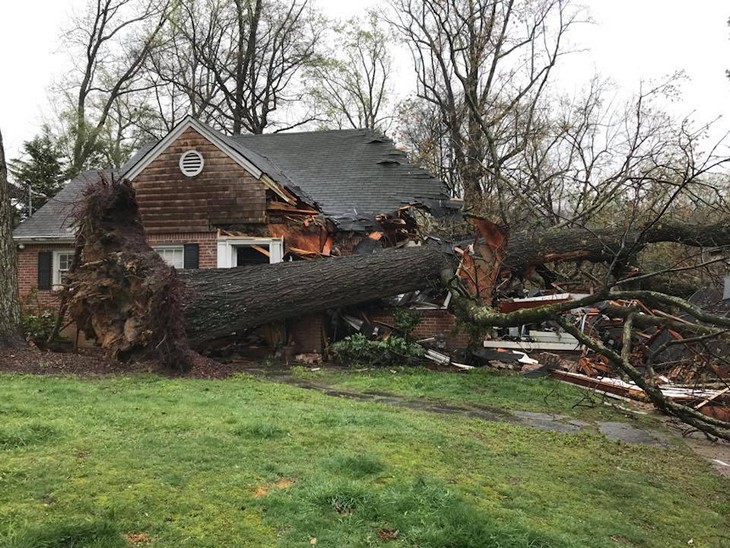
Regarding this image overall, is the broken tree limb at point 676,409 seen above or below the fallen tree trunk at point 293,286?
below

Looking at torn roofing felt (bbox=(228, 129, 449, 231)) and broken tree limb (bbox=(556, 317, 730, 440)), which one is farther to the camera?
torn roofing felt (bbox=(228, 129, 449, 231))

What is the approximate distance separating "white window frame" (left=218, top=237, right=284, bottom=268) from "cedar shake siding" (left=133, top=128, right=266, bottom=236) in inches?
19.0

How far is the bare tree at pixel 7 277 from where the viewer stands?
9.92 metres

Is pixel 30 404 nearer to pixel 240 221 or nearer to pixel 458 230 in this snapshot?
pixel 240 221

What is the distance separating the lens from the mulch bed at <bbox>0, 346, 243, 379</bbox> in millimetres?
8852

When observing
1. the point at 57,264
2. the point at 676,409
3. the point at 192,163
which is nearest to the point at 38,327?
the point at 192,163

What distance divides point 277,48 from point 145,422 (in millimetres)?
33045

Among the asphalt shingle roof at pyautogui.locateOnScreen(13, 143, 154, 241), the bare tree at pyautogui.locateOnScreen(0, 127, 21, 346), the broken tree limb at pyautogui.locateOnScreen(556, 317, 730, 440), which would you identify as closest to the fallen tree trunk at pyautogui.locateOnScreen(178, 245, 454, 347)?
the bare tree at pyautogui.locateOnScreen(0, 127, 21, 346)

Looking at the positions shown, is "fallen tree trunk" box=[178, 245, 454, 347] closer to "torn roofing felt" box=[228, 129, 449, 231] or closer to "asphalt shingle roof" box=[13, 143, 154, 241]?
"torn roofing felt" box=[228, 129, 449, 231]

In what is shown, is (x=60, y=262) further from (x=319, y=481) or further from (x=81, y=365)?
(x=319, y=481)

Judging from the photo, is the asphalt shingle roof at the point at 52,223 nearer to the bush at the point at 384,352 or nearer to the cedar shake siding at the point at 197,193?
the cedar shake siding at the point at 197,193

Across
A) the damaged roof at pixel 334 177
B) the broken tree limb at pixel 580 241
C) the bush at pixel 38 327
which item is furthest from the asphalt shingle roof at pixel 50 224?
the broken tree limb at pixel 580 241

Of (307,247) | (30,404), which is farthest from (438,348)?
(30,404)

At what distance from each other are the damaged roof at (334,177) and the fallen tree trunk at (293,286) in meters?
4.00
